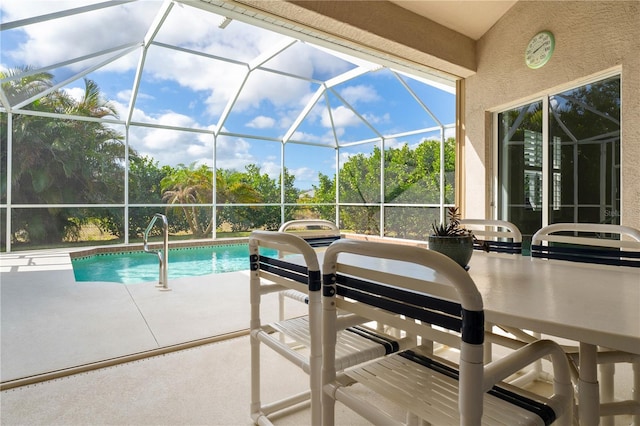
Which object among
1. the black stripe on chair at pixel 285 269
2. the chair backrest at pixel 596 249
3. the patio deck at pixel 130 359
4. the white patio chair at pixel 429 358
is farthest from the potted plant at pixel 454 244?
the patio deck at pixel 130 359

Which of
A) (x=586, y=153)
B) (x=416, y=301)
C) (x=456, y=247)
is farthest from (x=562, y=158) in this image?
(x=416, y=301)

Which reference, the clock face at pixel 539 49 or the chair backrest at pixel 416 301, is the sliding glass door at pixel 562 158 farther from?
the chair backrest at pixel 416 301

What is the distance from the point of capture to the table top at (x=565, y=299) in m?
0.75

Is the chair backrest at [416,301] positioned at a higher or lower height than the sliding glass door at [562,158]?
lower

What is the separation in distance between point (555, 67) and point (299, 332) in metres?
3.29

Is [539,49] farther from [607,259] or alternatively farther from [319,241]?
[319,241]

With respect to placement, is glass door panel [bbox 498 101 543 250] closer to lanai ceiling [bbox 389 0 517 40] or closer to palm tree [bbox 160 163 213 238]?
lanai ceiling [bbox 389 0 517 40]

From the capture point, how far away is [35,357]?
219 centimetres

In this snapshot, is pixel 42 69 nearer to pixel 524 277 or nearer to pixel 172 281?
pixel 172 281

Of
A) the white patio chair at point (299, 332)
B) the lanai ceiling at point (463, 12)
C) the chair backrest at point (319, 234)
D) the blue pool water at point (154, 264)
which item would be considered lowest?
the blue pool water at point (154, 264)

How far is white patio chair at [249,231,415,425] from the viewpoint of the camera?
122 cm

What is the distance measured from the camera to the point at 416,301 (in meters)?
0.84

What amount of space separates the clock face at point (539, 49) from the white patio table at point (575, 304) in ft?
8.58

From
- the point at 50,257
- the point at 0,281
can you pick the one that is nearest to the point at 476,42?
the point at 0,281
